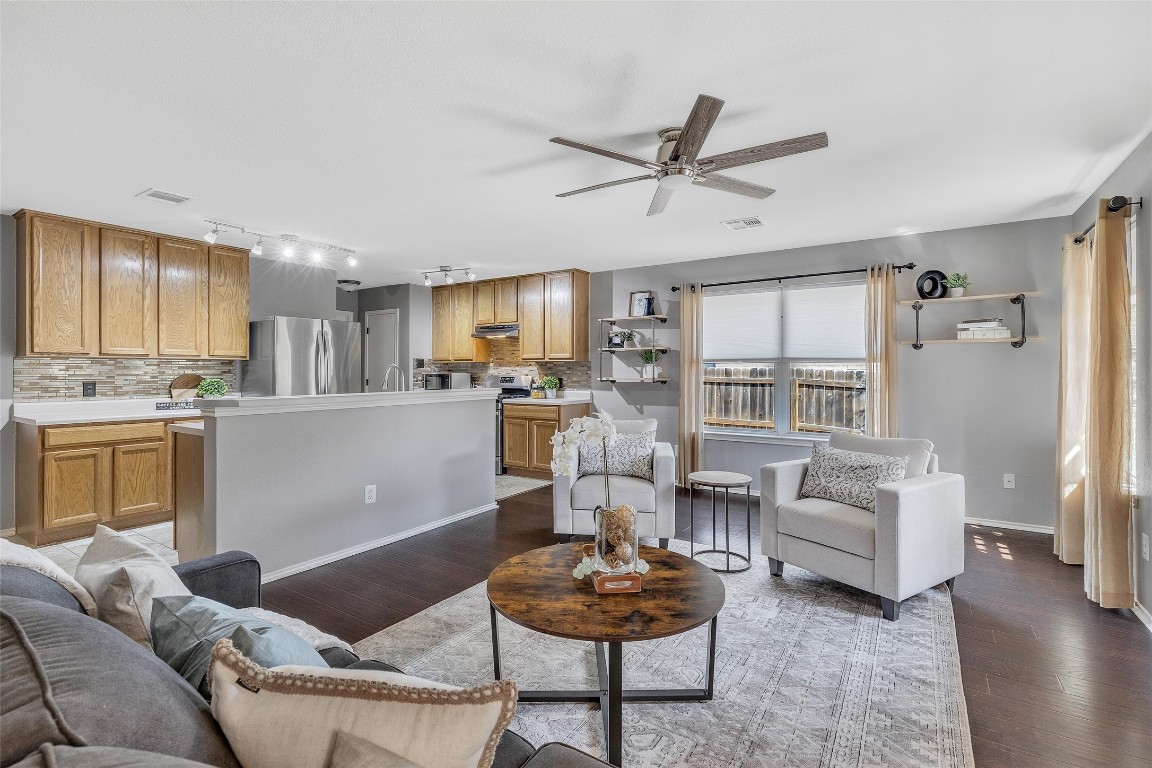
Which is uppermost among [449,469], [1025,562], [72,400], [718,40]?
[718,40]

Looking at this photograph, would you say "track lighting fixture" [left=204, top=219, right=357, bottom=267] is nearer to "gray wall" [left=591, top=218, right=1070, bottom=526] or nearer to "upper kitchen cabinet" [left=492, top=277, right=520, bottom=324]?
"upper kitchen cabinet" [left=492, top=277, right=520, bottom=324]

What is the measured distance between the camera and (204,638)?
3.45ft

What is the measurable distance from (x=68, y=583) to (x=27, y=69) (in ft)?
7.04

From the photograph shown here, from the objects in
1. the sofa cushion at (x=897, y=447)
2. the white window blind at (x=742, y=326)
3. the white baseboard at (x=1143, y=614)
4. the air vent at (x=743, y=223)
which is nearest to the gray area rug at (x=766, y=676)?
the sofa cushion at (x=897, y=447)

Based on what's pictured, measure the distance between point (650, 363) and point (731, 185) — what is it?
3306mm

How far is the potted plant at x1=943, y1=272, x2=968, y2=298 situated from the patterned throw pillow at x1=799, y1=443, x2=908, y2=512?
2014 millimetres

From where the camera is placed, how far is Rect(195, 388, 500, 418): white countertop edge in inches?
122

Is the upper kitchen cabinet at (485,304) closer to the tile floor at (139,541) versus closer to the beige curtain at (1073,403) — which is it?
the tile floor at (139,541)

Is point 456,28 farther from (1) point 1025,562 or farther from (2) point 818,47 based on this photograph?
(1) point 1025,562

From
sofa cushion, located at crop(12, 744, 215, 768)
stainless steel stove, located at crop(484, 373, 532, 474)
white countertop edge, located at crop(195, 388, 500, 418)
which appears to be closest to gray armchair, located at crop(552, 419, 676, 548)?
white countertop edge, located at crop(195, 388, 500, 418)

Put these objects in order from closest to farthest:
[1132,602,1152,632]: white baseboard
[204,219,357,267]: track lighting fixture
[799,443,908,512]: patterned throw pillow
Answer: [1132,602,1152,632]: white baseboard
[799,443,908,512]: patterned throw pillow
[204,219,357,267]: track lighting fixture

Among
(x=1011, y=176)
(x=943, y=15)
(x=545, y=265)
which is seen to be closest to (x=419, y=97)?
(x=943, y=15)

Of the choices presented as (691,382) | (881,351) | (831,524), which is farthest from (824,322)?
(831,524)

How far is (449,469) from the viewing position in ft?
14.9
